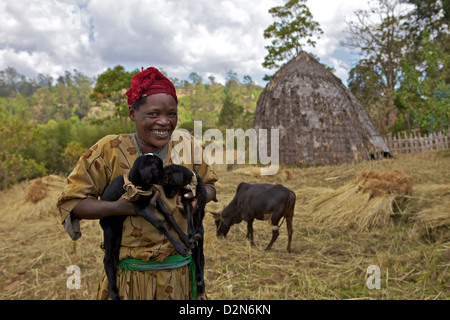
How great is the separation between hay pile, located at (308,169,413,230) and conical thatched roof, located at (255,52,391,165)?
718 cm

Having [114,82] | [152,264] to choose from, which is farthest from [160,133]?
[114,82]

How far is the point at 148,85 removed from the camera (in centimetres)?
162

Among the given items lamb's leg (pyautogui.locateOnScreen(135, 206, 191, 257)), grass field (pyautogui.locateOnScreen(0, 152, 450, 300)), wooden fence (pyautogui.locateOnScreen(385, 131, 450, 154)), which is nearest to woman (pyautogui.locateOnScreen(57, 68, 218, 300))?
lamb's leg (pyautogui.locateOnScreen(135, 206, 191, 257))

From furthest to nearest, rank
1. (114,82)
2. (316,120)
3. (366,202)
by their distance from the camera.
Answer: (316,120) < (114,82) < (366,202)

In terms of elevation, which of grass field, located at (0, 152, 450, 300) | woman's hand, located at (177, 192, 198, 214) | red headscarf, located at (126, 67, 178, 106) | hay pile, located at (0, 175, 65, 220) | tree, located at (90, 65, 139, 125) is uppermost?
tree, located at (90, 65, 139, 125)

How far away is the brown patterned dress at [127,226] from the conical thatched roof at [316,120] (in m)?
12.8

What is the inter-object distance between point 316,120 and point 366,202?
27.5 ft

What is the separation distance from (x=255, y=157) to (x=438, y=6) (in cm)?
2072

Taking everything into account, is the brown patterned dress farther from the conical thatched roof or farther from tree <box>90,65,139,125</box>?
the conical thatched roof

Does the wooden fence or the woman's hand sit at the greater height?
the wooden fence

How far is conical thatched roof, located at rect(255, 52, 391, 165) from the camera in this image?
550 inches

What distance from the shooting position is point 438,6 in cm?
2528

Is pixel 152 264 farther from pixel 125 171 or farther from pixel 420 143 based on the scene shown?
pixel 420 143

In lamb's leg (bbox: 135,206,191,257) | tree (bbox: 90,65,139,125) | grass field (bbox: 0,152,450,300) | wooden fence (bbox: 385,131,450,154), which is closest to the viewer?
lamb's leg (bbox: 135,206,191,257)
